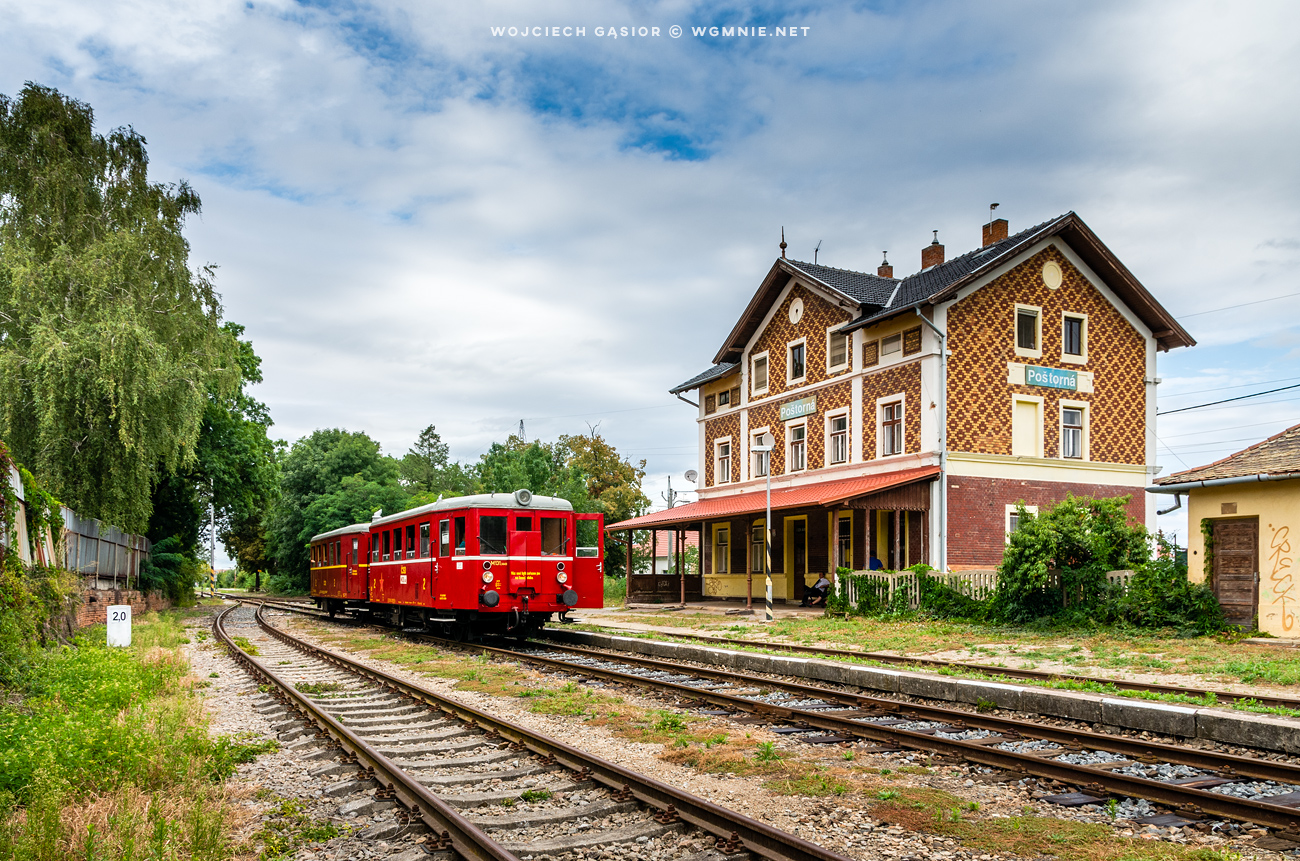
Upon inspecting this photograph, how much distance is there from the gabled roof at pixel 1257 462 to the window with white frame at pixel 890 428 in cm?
882

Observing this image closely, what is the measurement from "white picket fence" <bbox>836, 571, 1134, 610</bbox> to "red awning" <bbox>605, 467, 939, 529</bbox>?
72.7 inches

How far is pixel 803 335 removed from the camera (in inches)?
1144

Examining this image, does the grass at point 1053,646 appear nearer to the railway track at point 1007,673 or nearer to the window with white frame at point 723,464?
the railway track at point 1007,673

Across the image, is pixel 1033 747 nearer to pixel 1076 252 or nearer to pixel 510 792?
pixel 510 792

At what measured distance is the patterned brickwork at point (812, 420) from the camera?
89.6 ft

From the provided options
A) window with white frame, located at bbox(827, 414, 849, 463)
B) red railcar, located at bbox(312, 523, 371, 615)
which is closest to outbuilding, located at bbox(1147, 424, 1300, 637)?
window with white frame, located at bbox(827, 414, 849, 463)

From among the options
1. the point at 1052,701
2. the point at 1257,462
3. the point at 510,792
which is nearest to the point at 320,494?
the point at 1257,462

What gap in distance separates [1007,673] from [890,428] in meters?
14.4

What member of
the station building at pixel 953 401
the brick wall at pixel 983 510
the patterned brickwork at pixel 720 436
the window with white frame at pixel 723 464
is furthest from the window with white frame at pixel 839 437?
the window with white frame at pixel 723 464

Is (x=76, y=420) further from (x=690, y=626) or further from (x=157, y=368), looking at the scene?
(x=690, y=626)

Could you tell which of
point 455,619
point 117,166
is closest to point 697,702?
point 455,619

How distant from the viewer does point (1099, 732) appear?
28.5ft

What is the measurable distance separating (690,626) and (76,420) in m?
14.0

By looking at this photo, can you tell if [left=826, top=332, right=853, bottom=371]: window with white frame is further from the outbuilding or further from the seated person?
the outbuilding
